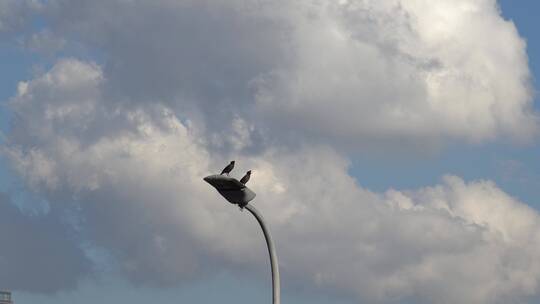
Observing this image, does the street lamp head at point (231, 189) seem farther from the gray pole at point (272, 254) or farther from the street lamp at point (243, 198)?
the gray pole at point (272, 254)

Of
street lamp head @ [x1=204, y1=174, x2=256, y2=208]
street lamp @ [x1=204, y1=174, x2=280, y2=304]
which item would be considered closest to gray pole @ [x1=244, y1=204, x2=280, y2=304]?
street lamp @ [x1=204, y1=174, x2=280, y2=304]

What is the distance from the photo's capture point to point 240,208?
38625 millimetres

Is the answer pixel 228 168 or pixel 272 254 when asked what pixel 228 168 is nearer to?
pixel 228 168

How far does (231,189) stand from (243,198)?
511 millimetres

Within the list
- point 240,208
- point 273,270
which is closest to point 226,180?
point 240,208

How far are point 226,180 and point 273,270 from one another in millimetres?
3928

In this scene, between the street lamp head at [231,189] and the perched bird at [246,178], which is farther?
the perched bird at [246,178]

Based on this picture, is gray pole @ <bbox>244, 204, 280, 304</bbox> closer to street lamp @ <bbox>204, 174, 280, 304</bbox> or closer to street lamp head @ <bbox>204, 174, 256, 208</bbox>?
street lamp @ <bbox>204, 174, 280, 304</bbox>

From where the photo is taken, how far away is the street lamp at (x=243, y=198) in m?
37.6

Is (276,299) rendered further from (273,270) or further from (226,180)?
(226,180)

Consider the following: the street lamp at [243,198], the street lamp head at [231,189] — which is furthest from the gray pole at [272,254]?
the street lamp head at [231,189]

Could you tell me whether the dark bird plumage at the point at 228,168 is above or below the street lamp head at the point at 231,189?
above

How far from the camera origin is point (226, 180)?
37.5 m

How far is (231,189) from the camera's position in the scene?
125 feet
